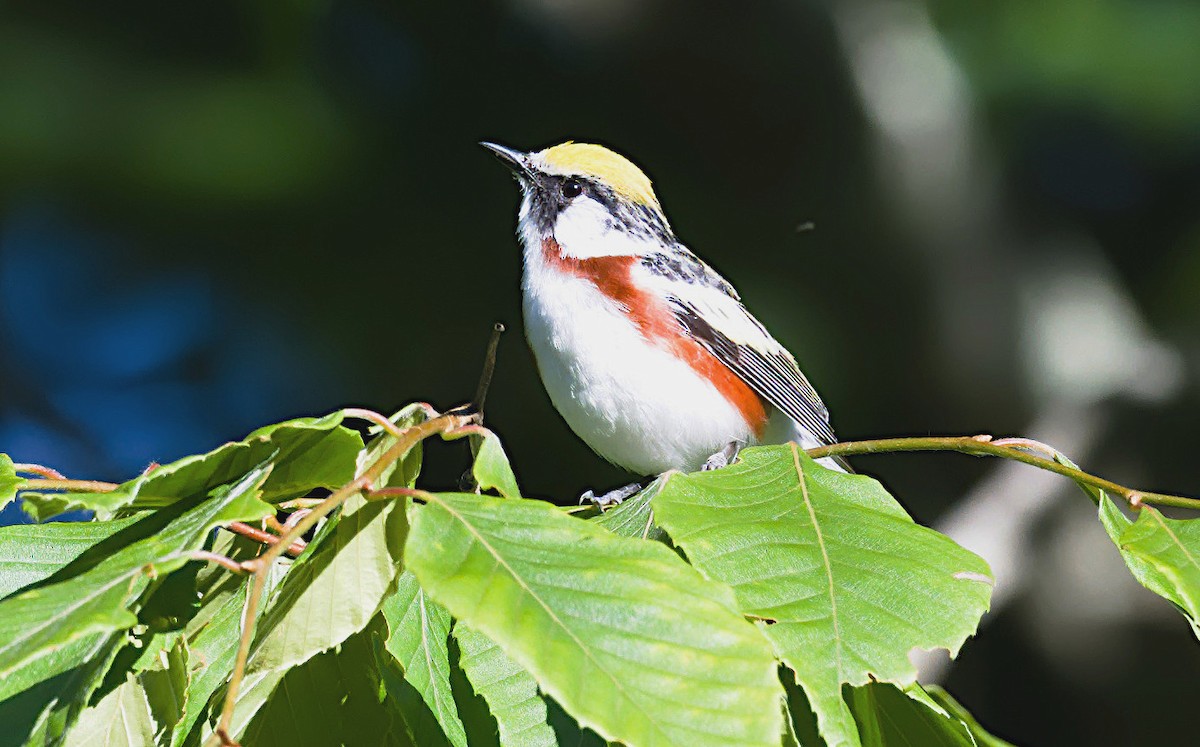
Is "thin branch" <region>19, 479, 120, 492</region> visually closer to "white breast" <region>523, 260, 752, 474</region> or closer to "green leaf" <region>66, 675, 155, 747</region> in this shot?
"green leaf" <region>66, 675, 155, 747</region>

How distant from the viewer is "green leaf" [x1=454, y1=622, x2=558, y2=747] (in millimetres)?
1284

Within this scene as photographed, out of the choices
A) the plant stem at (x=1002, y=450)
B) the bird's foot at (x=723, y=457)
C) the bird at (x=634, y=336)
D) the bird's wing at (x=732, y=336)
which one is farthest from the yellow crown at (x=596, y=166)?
the plant stem at (x=1002, y=450)

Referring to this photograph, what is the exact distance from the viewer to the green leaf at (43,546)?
4.00 feet

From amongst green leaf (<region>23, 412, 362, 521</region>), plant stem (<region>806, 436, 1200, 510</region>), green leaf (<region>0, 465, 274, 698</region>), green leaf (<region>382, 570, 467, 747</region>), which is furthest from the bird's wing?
green leaf (<region>0, 465, 274, 698</region>)

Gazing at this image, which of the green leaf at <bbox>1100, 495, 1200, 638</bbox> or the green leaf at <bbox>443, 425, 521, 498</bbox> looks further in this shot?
the green leaf at <bbox>443, 425, 521, 498</bbox>

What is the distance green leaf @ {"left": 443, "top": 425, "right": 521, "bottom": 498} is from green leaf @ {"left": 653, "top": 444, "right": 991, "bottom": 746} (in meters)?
0.20

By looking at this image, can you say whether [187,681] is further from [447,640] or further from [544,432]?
[544,432]

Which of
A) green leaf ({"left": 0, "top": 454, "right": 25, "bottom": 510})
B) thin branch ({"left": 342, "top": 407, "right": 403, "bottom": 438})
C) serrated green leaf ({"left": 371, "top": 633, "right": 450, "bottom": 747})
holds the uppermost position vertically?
thin branch ({"left": 342, "top": 407, "right": 403, "bottom": 438})

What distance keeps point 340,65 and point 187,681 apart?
4.36m

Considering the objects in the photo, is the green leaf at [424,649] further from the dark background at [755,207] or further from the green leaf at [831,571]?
the dark background at [755,207]

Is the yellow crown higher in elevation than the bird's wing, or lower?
higher

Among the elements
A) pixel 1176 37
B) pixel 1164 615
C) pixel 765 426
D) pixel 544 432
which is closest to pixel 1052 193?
pixel 1176 37

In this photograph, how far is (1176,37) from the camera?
4504 mm

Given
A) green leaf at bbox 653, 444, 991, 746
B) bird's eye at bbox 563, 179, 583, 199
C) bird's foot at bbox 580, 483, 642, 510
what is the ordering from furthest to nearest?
bird's eye at bbox 563, 179, 583, 199, bird's foot at bbox 580, 483, 642, 510, green leaf at bbox 653, 444, 991, 746
